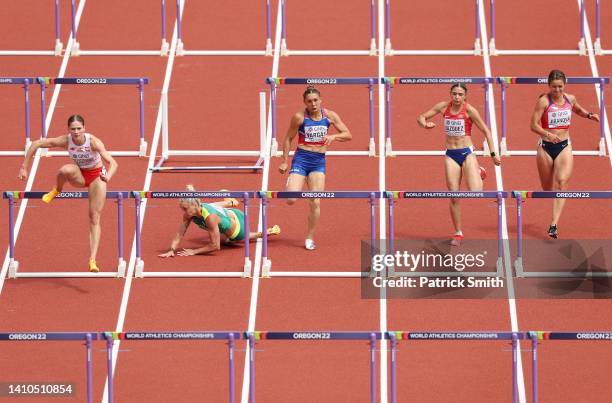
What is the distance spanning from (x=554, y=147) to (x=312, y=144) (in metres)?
2.59

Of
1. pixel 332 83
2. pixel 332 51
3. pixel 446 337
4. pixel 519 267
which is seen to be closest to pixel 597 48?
pixel 332 51

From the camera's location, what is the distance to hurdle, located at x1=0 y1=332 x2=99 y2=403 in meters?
18.3

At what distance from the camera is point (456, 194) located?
21.0 metres

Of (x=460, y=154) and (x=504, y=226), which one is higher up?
(x=460, y=154)

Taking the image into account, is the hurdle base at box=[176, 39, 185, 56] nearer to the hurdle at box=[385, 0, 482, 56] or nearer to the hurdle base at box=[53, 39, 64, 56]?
the hurdle base at box=[53, 39, 64, 56]

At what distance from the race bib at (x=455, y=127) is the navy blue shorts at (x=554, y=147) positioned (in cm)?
99

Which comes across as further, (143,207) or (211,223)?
(143,207)

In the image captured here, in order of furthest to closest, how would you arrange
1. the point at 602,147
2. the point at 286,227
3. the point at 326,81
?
the point at 602,147, the point at 326,81, the point at 286,227

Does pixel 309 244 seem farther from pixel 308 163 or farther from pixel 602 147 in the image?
pixel 602 147

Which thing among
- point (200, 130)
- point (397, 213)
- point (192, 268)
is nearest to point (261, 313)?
point (192, 268)

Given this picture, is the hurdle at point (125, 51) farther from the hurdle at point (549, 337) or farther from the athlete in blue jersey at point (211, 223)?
the hurdle at point (549, 337)

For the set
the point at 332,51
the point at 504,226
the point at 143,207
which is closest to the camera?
the point at 504,226

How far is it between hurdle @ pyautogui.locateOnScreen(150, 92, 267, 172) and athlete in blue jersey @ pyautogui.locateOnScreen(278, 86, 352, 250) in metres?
1.93

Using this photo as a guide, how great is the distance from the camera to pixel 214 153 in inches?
956
